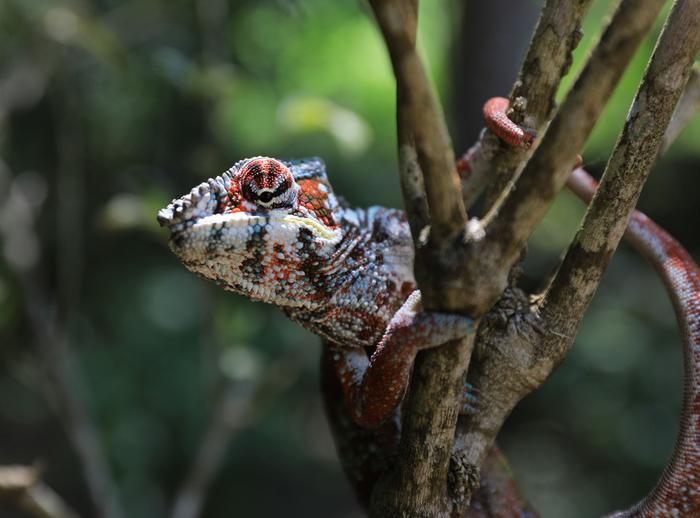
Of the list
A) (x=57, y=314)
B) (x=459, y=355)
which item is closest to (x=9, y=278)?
(x=57, y=314)

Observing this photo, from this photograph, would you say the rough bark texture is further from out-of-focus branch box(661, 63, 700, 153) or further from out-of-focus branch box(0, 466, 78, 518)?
out-of-focus branch box(0, 466, 78, 518)

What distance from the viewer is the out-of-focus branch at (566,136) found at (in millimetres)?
862

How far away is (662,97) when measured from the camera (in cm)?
123

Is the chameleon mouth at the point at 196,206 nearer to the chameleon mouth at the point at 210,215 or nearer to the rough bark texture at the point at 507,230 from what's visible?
the chameleon mouth at the point at 210,215

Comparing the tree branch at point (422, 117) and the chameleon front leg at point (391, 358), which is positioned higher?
the tree branch at point (422, 117)

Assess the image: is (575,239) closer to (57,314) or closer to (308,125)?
(308,125)

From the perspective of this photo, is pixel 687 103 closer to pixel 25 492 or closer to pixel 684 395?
pixel 684 395

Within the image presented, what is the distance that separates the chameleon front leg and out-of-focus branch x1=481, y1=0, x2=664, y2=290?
4.7 inches

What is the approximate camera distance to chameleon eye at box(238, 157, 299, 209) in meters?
1.37

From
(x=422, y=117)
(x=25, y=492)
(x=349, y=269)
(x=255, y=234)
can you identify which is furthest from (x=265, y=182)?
(x=25, y=492)

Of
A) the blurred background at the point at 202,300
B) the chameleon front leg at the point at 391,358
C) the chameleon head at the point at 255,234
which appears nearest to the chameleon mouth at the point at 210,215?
the chameleon head at the point at 255,234

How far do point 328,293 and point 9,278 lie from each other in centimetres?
378

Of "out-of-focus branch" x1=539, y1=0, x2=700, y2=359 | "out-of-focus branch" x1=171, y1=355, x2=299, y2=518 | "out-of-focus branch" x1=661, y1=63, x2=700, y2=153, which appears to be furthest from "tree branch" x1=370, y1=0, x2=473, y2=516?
"out-of-focus branch" x1=171, y1=355, x2=299, y2=518

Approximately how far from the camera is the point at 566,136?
91 centimetres
